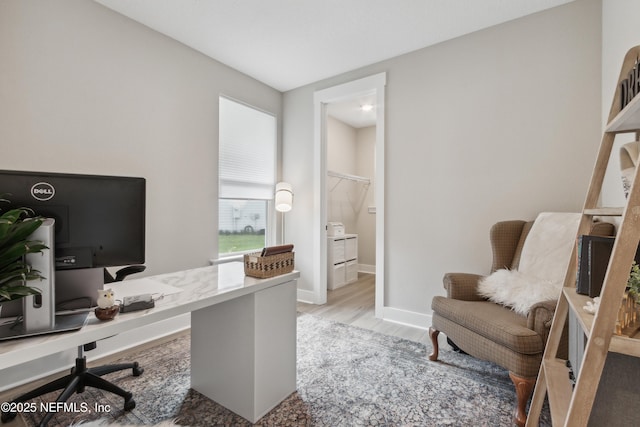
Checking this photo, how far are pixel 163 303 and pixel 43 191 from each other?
59cm

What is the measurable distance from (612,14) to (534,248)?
1.59m

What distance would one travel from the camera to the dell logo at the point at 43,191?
Result: 1.03 metres

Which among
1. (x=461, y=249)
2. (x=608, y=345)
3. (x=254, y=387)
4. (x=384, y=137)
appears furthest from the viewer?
(x=384, y=137)

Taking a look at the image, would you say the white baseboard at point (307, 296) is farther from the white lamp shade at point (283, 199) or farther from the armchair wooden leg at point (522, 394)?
the armchair wooden leg at point (522, 394)

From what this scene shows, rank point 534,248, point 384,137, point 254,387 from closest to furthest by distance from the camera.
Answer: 1. point 254,387
2. point 534,248
3. point 384,137

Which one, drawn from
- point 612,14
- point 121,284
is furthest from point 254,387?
point 612,14

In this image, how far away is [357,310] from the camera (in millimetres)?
3326

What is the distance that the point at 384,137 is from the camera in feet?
10.0

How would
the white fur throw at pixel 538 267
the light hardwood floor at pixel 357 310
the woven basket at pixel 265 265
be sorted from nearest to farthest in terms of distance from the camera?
1. the woven basket at pixel 265 265
2. the white fur throw at pixel 538 267
3. the light hardwood floor at pixel 357 310

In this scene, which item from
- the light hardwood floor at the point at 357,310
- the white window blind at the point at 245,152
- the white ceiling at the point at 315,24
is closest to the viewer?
the white ceiling at the point at 315,24

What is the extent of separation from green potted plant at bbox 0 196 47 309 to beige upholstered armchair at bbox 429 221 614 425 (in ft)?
6.74

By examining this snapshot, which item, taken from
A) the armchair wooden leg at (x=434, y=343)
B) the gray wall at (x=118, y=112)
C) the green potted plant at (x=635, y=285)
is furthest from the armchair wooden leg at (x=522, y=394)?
the gray wall at (x=118, y=112)

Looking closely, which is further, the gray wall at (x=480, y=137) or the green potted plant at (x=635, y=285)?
the gray wall at (x=480, y=137)

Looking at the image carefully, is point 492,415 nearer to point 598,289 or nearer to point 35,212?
point 598,289
